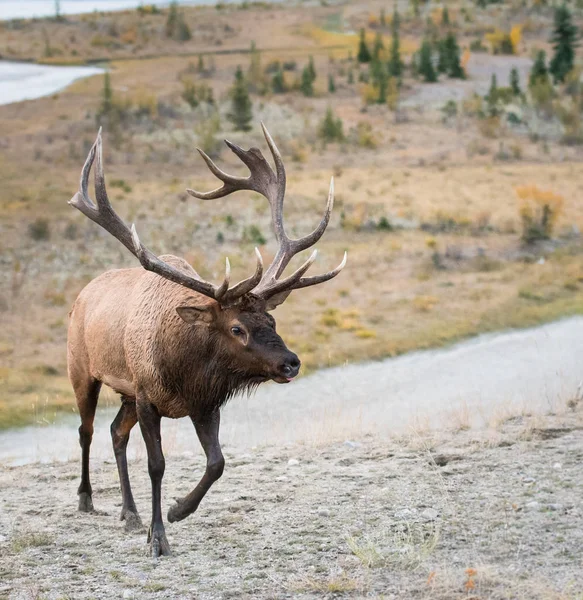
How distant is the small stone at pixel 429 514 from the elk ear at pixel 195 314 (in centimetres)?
233

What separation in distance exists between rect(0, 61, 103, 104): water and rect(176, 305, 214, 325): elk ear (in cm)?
3890

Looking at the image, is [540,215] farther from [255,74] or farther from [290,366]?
[255,74]

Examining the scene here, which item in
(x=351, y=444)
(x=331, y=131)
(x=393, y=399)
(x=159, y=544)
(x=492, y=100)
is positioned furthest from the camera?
(x=492, y=100)

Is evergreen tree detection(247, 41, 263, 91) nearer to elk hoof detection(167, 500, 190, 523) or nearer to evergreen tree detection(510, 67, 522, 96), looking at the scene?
evergreen tree detection(510, 67, 522, 96)

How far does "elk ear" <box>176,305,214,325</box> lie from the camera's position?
6984 millimetres

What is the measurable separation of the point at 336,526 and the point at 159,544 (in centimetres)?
138

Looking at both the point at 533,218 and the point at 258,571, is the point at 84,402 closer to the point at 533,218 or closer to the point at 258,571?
the point at 258,571

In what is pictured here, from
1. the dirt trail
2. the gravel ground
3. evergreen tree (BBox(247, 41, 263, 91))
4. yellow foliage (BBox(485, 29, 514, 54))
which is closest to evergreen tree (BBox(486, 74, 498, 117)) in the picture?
evergreen tree (BBox(247, 41, 263, 91))

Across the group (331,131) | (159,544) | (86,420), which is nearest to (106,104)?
(331,131)

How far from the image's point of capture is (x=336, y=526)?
7.70m

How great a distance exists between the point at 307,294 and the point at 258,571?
16252 millimetres

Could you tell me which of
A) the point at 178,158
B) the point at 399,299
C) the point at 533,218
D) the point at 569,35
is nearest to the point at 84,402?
the point at 399,299

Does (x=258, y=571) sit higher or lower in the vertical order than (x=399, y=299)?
higher

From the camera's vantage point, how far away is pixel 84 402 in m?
8.69
